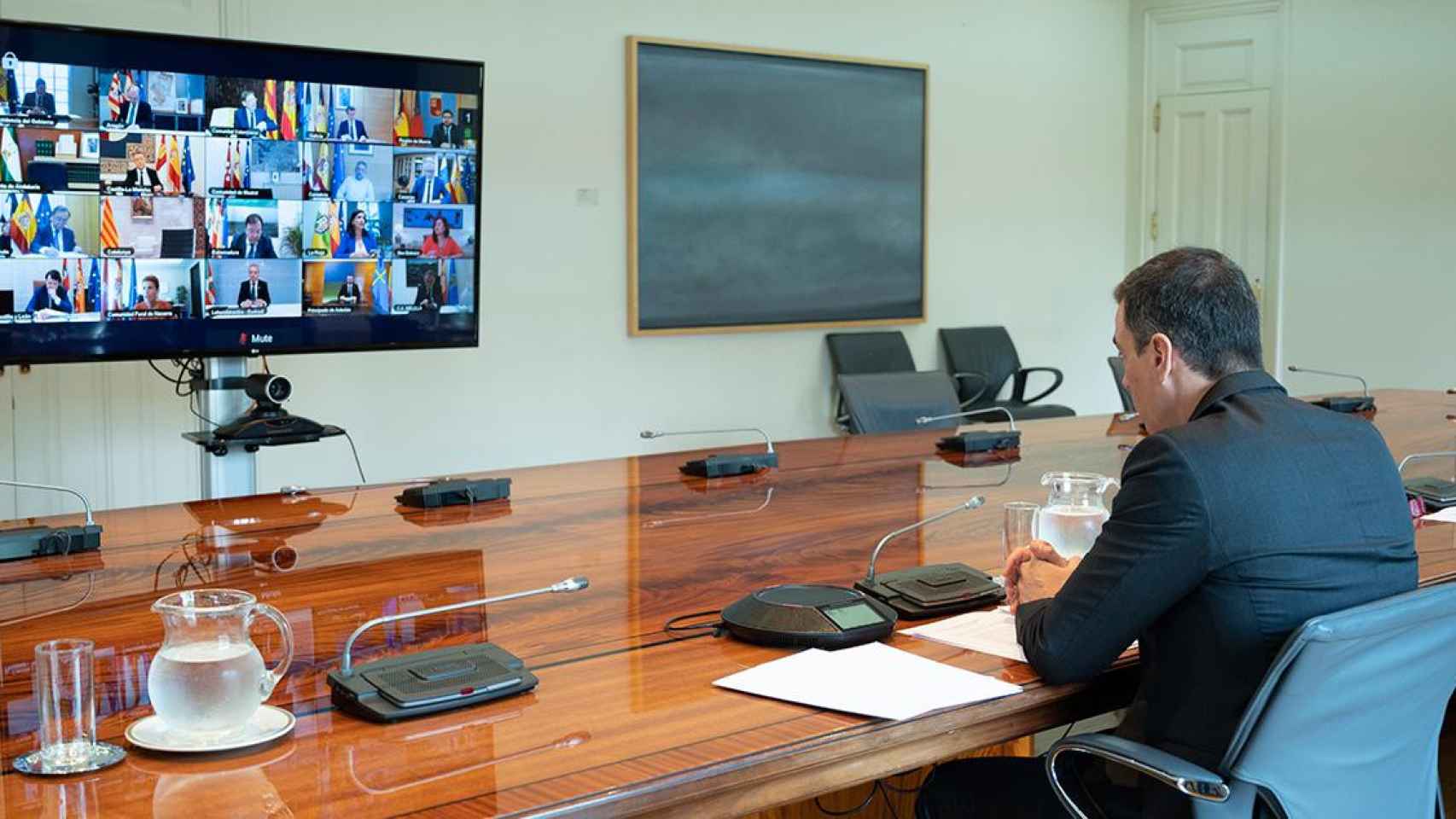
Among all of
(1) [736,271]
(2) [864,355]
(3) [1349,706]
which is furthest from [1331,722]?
(2) [864,355]

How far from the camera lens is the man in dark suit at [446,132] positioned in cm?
432

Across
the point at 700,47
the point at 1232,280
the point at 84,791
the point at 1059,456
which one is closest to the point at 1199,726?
the point at 1232,280

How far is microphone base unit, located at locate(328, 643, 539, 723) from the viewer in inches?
67.1

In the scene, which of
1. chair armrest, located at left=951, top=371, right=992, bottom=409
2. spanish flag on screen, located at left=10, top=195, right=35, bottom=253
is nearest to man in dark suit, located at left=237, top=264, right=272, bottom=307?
spanish flag on screen, located at left=10, top=195, right=35, bottom=253

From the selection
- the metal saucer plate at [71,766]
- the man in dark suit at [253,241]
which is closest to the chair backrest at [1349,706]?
the metal saucer plate at [71,766]

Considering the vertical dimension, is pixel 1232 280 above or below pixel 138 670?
above

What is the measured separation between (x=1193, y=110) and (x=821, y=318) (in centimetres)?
266

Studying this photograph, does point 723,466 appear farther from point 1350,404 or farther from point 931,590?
point 1350,404

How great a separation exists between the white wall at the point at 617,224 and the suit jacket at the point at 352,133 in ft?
4.92

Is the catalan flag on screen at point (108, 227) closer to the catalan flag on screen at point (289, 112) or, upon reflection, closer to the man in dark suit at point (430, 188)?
the catalan flag on screen at point (289, 112)

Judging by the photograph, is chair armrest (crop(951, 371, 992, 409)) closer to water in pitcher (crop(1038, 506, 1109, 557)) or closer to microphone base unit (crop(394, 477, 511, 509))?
microphone base unit (crop(394, 477, 511, 509))

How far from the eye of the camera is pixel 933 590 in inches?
88.2

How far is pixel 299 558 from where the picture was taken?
101 inches

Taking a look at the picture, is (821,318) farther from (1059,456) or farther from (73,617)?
(73,617)
